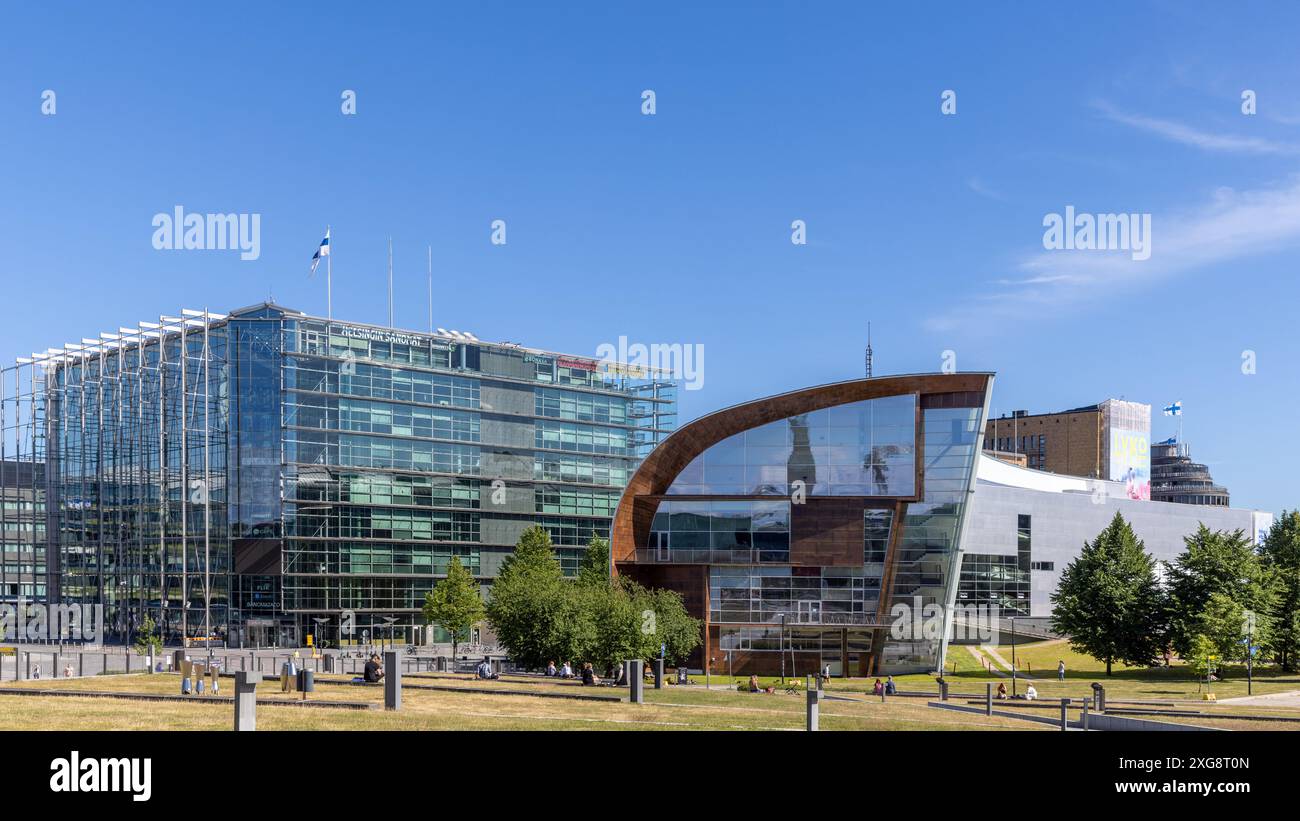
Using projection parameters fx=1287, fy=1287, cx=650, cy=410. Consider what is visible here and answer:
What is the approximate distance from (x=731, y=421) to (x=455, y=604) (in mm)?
29713

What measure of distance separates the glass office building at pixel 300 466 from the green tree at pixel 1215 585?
61206 millimetres

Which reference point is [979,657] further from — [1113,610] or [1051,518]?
[1051,518]

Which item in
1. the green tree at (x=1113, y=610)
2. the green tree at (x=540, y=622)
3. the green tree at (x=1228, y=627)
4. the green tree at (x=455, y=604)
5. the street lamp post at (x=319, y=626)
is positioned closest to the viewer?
the green tree at (x=540, y=622)

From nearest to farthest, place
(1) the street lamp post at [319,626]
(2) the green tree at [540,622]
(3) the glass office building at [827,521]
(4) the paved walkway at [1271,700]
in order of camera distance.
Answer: (4) the paved walkway at [1271,700] → (2) the green tree at [540,622] → (3) the glass office building at [827,521] → (1) the street lamp post at [319,626]

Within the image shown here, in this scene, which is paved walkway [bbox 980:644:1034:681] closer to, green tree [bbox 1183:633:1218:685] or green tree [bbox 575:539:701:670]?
green tree [bbox 1183:633:1218:685]

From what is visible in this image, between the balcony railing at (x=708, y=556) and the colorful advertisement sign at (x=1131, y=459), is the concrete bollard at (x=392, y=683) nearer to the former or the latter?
the balcony railing at (x=708, y=556)

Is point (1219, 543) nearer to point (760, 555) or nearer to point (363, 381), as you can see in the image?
point (760, 555)

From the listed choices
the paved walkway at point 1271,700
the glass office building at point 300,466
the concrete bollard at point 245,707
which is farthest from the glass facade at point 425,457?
the concrete bollard at point 245,707

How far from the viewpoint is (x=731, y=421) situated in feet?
258

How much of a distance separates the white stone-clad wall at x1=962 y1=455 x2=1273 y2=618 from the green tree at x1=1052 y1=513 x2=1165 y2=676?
7.32 metres

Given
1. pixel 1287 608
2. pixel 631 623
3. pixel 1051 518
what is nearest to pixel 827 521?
pixel 631 623

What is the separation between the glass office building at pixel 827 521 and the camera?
3041 inches
